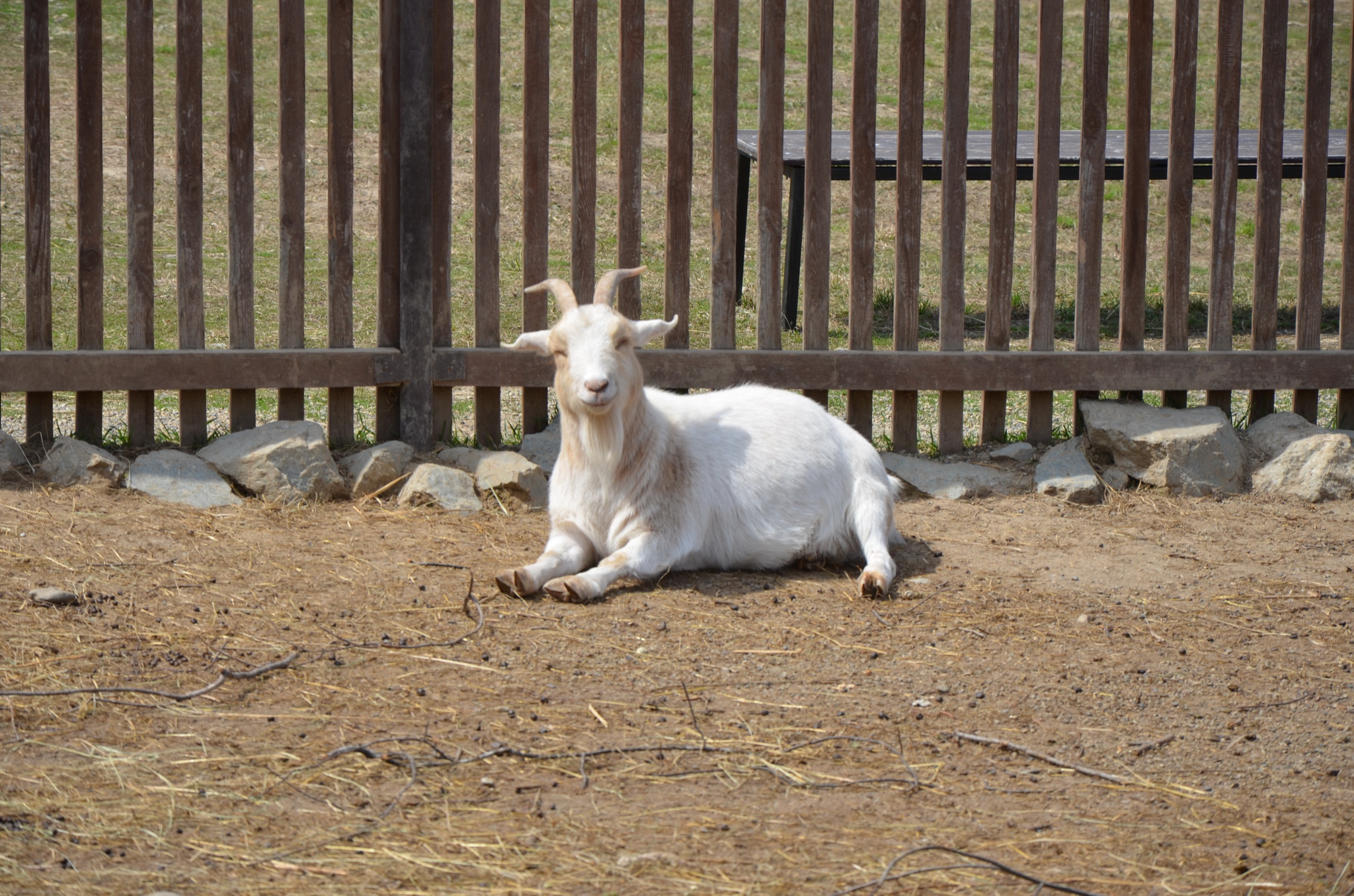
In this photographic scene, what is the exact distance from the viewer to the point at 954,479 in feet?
20.0

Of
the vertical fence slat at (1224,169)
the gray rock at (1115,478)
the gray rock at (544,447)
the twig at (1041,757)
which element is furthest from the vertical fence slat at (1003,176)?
the twig at (1041,757)

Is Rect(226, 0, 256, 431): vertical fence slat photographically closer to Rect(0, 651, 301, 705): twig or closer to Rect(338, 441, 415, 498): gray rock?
Rect(338, 441, 415, 498): gray rock

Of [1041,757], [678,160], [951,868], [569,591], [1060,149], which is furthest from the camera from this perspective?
[1060,149]

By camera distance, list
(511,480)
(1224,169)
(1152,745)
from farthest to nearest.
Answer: (1224,169)
(511,480)
(1152,745)

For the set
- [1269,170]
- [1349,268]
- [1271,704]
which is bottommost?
[1271,704]

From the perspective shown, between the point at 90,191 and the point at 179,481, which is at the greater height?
the point at 90,191

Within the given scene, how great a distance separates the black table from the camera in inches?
354

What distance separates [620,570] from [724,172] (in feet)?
7.61

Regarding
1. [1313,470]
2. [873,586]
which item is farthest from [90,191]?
[1313,470]

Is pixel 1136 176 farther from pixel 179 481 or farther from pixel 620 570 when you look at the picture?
pixel 179 481

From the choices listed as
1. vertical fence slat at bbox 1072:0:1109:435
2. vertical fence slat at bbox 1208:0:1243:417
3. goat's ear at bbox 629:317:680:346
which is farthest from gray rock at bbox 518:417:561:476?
vertical fence slat at bbox 1208:0:1243:417

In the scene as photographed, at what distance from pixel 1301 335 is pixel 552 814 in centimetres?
519

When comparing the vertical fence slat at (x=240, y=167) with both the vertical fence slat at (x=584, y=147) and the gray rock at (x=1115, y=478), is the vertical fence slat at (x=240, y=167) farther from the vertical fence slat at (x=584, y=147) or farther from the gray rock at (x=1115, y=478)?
the gray rock at (x=1115, y=478)

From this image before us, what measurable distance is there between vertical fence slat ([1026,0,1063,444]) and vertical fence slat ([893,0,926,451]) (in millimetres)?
535
